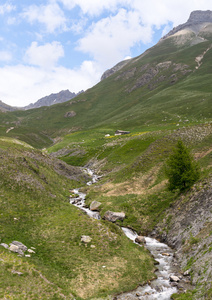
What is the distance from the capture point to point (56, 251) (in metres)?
29.9

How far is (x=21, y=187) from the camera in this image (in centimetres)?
4612

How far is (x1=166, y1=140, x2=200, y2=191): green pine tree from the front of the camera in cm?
3988

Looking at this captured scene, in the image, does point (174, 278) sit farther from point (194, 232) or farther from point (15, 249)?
point (15, 249)

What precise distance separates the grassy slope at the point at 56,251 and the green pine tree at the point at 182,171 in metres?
15.3

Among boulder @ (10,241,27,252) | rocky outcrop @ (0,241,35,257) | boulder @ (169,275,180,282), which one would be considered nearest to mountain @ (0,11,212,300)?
boulder @ (169,275,180,282)

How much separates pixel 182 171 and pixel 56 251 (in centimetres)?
2762

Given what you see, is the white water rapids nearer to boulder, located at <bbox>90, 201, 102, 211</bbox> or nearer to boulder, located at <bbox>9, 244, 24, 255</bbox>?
boulder, located at <bbox>90, 201, 102, 211</bbox>

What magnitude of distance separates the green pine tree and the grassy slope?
50.2 feet

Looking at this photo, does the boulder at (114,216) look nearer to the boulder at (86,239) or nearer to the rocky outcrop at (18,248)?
the boulder at (86,239)

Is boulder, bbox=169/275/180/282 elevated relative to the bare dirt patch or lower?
lower

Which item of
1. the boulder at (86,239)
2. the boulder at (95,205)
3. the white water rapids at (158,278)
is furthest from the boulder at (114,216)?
the boulder at (86,239)

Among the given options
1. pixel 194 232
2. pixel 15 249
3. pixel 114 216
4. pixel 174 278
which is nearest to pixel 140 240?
pixel 114 216

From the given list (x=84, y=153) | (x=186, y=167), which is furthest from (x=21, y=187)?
(x=84, y=153)

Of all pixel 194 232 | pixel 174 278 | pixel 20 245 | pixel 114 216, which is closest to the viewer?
pixel 174 278
